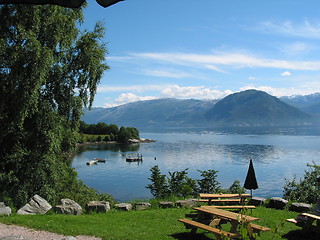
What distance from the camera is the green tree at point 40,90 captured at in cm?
1370

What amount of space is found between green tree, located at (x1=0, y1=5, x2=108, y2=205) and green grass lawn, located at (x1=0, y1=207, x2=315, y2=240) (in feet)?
13.5

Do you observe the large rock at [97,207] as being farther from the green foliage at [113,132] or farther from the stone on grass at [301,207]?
the green foliage at [113,132]

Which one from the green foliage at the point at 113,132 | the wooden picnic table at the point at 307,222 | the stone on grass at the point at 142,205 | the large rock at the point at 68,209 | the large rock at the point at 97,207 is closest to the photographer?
the wooden picnic table at the point at 307,222

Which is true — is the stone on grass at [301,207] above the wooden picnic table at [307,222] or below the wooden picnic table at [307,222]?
below

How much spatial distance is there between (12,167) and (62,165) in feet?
8.55

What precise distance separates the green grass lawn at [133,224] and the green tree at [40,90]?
410cm

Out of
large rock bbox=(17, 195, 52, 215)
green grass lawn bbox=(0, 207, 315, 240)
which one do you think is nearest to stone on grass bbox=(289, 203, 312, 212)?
green grass lawn bbox=(0, 207, 315, 240)

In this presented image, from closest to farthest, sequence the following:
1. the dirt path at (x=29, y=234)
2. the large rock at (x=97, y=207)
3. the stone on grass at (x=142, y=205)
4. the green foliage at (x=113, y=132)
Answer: the dirt path at (x=29, y=234), the large rock at (x=97, y=207), the stone on grass at (x=142, y=205), the green foliage at (x=113, y=132)

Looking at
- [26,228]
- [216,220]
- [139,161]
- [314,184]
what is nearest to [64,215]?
[26,228]

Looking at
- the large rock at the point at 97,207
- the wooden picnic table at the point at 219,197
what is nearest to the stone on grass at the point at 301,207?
the wooden picnic table at the point at 219,197

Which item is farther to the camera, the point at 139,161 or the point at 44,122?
the point at 139,161

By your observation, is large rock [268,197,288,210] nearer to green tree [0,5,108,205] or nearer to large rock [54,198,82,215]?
large rock [54,198,82,215]

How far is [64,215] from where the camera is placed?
442 inches

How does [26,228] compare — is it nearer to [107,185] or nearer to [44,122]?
[44,122]
